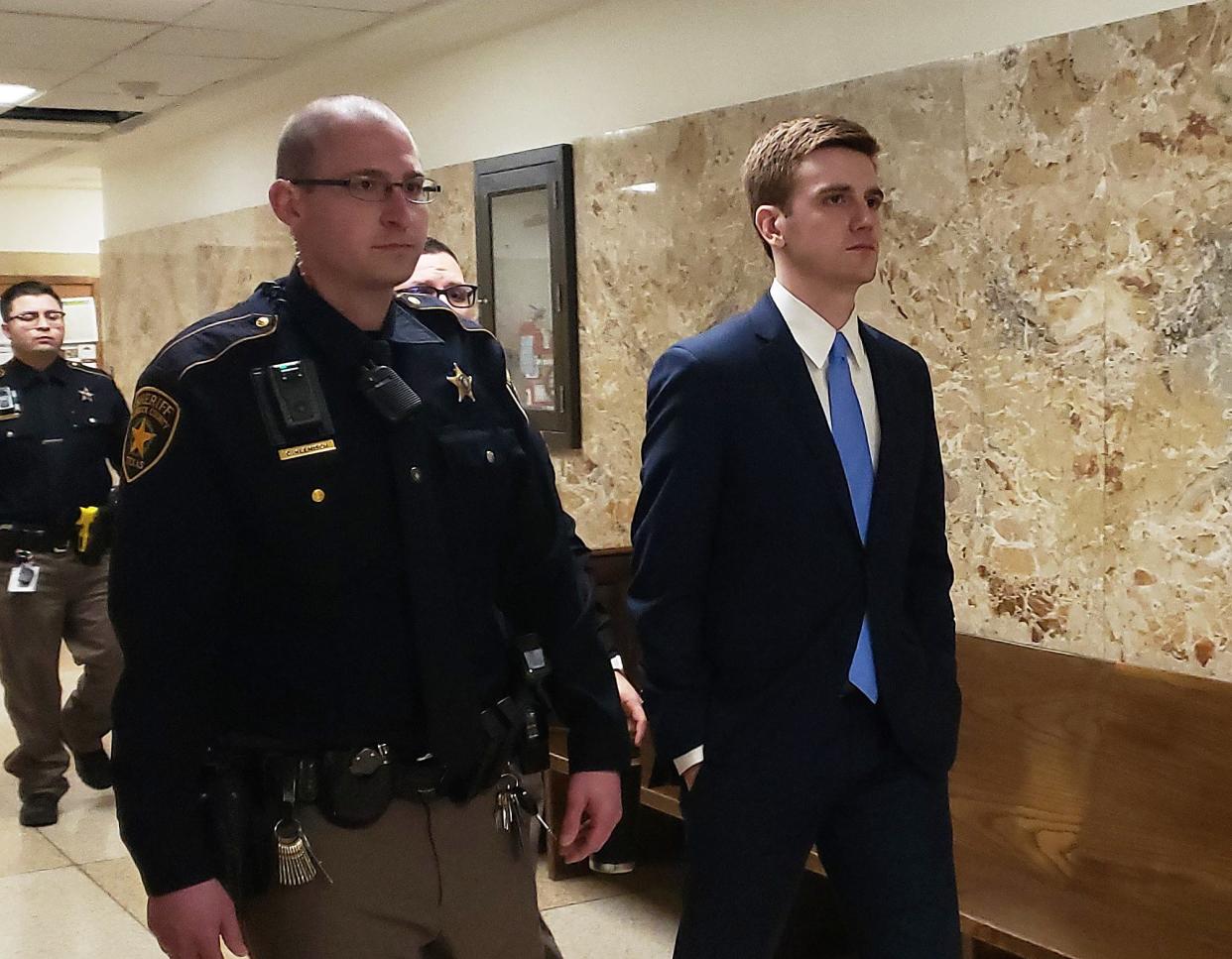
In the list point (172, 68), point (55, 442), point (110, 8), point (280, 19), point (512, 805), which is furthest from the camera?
point (172, 68)

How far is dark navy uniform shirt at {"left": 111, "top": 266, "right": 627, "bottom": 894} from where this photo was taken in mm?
1754

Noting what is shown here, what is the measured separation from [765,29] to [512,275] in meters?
1.69

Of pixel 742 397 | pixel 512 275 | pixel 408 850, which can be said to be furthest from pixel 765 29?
pixel 408 850

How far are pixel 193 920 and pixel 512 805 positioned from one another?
0.45 metres

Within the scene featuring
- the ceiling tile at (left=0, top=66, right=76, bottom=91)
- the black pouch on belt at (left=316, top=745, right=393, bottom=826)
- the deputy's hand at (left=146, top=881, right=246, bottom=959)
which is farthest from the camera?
the ceiling tile at (left=0, top=66, right=76, bottom=91)

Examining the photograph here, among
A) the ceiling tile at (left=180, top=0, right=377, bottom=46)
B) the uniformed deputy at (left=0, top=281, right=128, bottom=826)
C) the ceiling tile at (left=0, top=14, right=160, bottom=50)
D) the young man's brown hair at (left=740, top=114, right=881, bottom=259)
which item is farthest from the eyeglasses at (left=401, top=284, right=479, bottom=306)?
the ceiling tile at (left=0, top=14, right=160, bottom=50)

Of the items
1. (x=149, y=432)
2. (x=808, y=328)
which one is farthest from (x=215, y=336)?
(x=808, y=328)

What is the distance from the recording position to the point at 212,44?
21.0 ft

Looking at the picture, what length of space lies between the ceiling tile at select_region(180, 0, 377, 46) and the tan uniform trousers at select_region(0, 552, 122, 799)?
219 centimetres

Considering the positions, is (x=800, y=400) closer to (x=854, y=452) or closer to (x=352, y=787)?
(x=854, y=452)

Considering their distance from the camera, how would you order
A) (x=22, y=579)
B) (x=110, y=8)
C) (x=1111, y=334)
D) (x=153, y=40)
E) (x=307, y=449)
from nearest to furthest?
(x=307, y=449), (x=1111, y=334), (x=22, y=579), (x=110, y=8), (x=153, y=40)

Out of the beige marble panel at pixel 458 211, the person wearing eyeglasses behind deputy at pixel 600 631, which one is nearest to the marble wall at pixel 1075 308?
the person wearing eyeglasses behind deputy at pixel 600 631

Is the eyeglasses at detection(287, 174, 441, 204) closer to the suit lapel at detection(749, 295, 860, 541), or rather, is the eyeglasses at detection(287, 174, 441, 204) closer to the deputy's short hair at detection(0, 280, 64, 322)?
the suit lapel at detection(749, 295, 860, 541)

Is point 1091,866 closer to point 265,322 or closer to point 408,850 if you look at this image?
point 408,850
